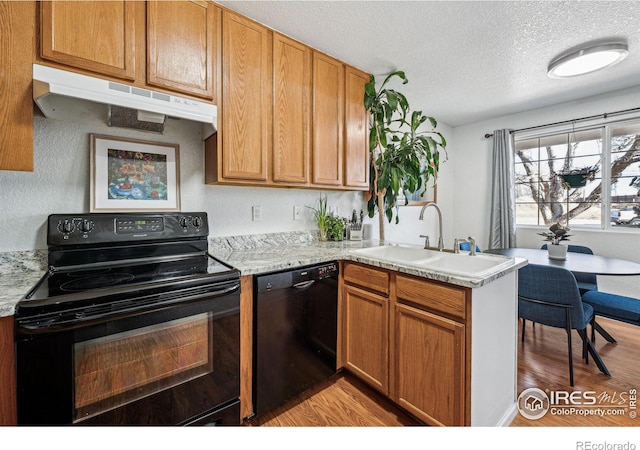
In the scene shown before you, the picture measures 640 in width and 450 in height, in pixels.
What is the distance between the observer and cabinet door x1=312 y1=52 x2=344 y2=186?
2088mm

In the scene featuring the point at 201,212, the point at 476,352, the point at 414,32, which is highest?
the point at 414,32

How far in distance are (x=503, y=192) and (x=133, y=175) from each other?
4.13 m

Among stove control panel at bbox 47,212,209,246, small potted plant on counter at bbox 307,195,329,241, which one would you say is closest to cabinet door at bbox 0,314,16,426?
stove control panel at bbox 47,212,209,246

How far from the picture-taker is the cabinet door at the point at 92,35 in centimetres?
119

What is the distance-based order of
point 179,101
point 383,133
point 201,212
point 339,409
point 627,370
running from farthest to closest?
point 383,133
point 627,370
point 201,212
point 339,409
point 179,101

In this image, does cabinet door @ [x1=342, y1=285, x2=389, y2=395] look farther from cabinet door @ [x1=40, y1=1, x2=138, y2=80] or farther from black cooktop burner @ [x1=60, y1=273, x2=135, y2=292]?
cabinet door @ [x1=40, y1=1, x2=138, y2=80]

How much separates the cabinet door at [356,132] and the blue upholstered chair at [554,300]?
4.71 feet

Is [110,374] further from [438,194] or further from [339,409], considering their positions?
[438,194]

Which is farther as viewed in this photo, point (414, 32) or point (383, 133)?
point (383, 133)

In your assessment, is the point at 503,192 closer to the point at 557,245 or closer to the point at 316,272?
the point at 557,245

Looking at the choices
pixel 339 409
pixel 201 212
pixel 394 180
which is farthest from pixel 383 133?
pixel 339 409

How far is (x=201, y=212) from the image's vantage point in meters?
1.85

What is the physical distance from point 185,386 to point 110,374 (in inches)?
12.1
